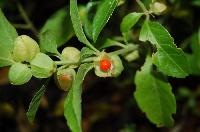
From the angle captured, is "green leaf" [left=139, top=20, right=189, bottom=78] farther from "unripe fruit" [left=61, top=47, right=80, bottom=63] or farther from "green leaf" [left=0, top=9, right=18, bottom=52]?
"green leaf" [left=0, top=9, right=18, bottom=52]

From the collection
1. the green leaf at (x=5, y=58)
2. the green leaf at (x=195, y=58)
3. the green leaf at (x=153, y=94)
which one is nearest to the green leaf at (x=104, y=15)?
the green leaf at (x=5, y=58)

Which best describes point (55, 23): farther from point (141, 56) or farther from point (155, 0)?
point (155, 0)

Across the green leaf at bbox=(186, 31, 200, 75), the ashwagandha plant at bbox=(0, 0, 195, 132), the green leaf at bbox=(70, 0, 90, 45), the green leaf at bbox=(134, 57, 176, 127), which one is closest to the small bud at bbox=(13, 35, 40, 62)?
the ashwagandha plant at bbox=(0, 0, 195, 132)

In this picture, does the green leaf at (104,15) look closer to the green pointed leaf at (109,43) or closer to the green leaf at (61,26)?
the green pointed leaf at (109,43)

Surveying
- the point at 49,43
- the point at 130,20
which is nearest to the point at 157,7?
the point at 130,20

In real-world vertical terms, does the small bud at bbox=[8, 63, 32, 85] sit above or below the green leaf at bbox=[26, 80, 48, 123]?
above

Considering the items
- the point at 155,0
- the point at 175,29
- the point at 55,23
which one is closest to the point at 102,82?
the point at 175,29
